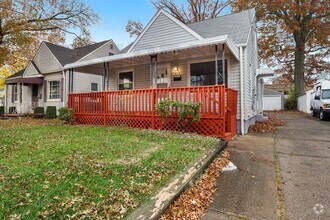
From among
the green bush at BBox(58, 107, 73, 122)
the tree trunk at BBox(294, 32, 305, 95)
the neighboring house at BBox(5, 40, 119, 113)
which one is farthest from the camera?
the tree trunk at BBox(294, 32, 305, 95)

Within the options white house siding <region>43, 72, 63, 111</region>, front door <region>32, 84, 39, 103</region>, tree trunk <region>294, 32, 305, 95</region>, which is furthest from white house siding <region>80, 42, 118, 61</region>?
tree trunk <region>294, 32, 305, 95</region>

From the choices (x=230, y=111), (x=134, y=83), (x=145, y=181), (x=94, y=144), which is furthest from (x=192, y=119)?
(x=134, y=83)

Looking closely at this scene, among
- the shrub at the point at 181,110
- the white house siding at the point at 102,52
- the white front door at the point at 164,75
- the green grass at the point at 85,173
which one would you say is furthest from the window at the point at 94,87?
the green grass at the point at 85,173

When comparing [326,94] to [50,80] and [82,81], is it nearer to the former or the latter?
[82,81]

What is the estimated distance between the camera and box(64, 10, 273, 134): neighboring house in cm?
805

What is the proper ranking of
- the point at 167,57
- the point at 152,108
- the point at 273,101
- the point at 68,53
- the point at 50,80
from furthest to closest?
the point at 273,101
the point at 68,53
the point at 50,80
the point at 167,57
the point at 152,108

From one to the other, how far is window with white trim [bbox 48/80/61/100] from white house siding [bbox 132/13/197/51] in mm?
7662

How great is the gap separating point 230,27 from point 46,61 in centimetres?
1333

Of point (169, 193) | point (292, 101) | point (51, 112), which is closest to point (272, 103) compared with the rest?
point (292, 101)

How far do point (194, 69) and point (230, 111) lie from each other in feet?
10.4

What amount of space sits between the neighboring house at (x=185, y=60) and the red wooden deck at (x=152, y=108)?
84cm

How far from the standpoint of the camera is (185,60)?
9.43m

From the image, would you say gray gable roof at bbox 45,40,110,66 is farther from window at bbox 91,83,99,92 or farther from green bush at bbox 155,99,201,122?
green bush at bbox 155,99,201,122

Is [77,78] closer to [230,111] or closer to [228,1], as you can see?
[230,111]
